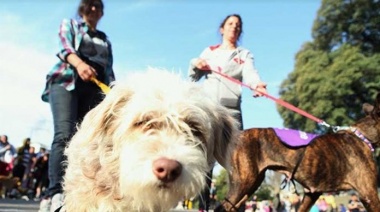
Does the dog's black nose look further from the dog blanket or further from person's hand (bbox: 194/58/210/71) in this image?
the dog blanket

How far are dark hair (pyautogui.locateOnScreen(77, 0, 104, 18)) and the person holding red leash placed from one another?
4.64 feet

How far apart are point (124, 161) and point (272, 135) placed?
4148 mm

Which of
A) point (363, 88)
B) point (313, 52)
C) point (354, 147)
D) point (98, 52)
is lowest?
point (354, 147)

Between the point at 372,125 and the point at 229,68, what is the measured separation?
226 cm

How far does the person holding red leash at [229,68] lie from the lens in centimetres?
581

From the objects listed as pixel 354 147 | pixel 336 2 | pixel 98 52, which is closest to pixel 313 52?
pixel 336 2

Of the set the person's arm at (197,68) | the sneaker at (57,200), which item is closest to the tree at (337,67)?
the person's arm at (197,68)

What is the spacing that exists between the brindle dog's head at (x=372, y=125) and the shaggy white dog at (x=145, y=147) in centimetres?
413

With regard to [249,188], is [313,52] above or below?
above

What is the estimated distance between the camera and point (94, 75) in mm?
4293

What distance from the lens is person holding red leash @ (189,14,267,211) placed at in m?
5.81

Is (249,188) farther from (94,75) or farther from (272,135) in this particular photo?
(94,75)

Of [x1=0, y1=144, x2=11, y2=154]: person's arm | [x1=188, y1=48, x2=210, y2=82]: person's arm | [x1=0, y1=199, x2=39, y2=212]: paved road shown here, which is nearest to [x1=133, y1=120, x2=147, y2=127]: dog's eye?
[x1=188, y1=48, x2=210, y2=82]: person's arm

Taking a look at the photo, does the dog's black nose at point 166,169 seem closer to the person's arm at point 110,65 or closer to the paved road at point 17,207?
the person's arm at point 110,65
